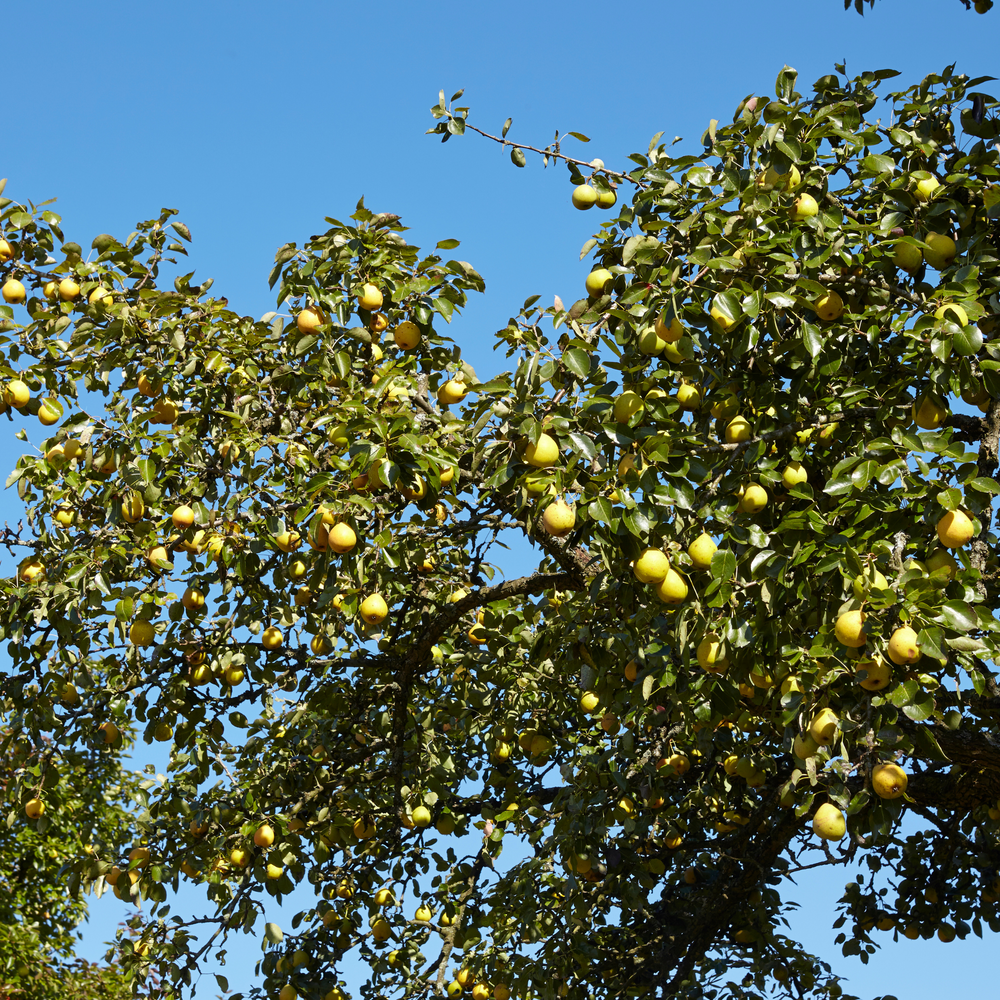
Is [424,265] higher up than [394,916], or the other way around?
[424,265]

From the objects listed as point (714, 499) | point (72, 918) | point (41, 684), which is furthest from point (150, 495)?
point (72, 918)

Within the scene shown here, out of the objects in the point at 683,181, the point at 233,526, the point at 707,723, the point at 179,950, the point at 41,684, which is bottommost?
the point at 179,950

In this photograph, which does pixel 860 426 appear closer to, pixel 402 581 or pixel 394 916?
pixel 402 581

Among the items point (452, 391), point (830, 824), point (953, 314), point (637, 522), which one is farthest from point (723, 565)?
point (452, 391)

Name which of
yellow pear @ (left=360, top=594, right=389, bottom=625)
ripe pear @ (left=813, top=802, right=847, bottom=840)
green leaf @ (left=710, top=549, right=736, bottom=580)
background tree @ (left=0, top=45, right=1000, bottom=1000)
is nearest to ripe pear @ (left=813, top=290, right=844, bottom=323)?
background tree @ (left=0, top=45, right=1000, bottom=1000)

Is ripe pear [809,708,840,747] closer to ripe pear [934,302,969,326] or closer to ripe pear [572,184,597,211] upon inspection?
ripe pear [934,302,969,326]

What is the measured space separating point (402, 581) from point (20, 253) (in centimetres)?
249

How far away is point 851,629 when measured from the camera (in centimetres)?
309

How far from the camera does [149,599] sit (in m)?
4.71

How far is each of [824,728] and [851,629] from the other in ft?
1.29

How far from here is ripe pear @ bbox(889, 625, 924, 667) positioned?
2.98 m

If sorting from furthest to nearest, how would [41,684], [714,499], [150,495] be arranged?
1. [41,684]
2. [150,495]
3. [714,499]

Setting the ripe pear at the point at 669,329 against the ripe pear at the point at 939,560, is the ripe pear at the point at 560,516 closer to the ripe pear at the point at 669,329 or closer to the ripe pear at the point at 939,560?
the ripe pear at the point at 669,329

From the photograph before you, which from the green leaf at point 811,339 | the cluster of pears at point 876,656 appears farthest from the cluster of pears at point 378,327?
the cluster of pears at point 876,656
